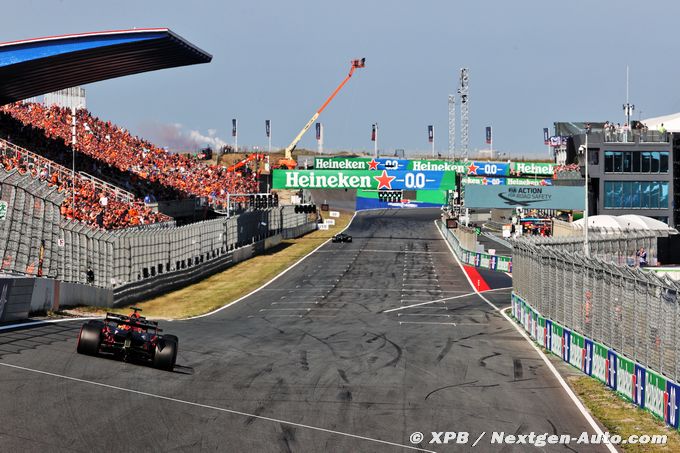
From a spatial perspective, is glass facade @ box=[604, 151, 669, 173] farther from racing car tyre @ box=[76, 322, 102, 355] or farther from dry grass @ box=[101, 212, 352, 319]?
racing car tyre @ box=[76, 322, 102, 355]

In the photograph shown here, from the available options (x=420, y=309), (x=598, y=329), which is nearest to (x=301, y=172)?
(x=420, y=309)

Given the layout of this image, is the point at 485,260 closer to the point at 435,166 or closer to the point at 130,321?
the point at 435,166

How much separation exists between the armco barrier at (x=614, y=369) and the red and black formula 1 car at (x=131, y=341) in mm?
10381

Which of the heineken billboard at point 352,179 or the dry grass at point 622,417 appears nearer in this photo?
the dry grass at point 622,417

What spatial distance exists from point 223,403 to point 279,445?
3.40 meters

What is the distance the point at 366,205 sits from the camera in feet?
458

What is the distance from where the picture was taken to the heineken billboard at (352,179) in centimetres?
7400

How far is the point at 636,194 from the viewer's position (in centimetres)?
8550

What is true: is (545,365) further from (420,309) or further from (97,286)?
(97,286)

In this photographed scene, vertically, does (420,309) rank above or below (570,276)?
below

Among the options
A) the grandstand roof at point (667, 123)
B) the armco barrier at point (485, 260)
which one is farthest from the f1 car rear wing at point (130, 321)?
the grandstand roof at point (667, 123)

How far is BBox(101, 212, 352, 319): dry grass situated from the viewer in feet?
143

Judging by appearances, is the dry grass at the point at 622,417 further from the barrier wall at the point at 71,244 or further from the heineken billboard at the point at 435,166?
the heineken billboard at the point at 435,166

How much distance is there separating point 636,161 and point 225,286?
158 ft
